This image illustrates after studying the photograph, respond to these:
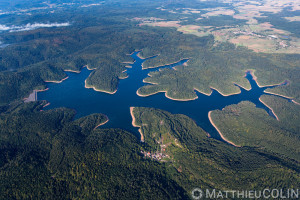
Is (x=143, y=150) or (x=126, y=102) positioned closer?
(x=143, y=150)

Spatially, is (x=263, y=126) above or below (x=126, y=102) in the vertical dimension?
above

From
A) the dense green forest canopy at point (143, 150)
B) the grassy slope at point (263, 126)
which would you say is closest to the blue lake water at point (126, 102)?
the dense green forest canopy at point (143, 150)

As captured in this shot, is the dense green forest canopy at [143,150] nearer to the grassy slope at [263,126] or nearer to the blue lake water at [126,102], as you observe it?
the grassy slope at [263,126]

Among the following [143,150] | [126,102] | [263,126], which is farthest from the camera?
[126,102]

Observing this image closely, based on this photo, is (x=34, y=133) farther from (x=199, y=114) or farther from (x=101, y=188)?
(x=199, y=114)

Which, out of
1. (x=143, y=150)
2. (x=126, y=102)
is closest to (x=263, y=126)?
(x=143, y=150)

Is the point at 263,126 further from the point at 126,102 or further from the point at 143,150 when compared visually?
the point at 126,102

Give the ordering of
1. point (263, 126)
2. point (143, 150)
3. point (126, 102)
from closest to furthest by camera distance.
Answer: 1. point (143, 150)
2. point (263, 126)
3. point (126, 102)
